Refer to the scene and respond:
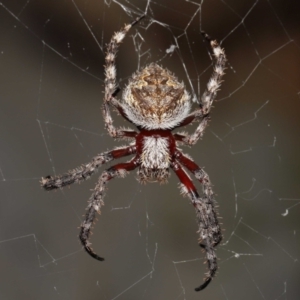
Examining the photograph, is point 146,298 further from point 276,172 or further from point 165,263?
point 276,172

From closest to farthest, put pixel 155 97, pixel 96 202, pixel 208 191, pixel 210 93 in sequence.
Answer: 1. pixel 155 97
2. pixel 210 93
3. pixel 96 202
4. pixel 208 191

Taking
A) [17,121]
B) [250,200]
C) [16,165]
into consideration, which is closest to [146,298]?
[250,200]

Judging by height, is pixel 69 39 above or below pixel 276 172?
above

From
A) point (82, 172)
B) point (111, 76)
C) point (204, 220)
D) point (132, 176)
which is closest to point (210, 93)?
point (111, 76)

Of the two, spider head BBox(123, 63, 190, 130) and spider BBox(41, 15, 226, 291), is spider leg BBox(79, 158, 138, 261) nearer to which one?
spider BBox(41, 15, 226, 291)

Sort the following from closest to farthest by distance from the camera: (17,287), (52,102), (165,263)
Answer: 1. (17,287)
2. (165,263)
3. (52,102)

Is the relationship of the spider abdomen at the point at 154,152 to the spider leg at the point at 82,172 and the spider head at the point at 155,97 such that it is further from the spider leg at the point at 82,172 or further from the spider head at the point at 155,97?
the spider head at the point at 155,97

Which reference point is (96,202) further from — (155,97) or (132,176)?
(132,176)
